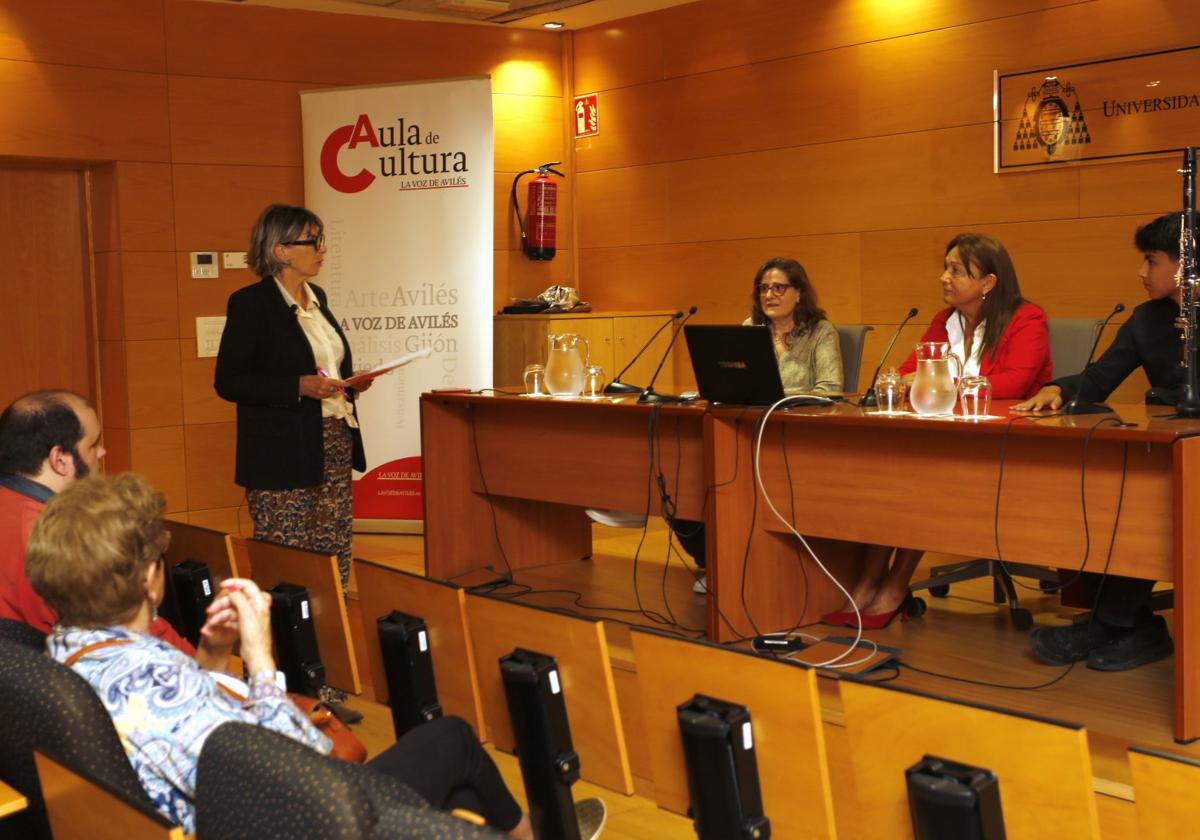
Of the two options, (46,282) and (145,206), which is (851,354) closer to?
(145,206)

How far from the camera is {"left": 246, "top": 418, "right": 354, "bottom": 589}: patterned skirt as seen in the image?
3.96m

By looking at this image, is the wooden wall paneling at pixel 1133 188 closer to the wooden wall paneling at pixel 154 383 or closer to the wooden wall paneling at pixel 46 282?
the wooden wall paneling at pixel 154 383

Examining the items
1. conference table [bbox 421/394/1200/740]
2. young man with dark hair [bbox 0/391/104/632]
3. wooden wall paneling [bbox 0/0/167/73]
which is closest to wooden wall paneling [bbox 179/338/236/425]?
wooden wall paneling [bbox 0/0/167/73]

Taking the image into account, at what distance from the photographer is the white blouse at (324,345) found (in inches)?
160

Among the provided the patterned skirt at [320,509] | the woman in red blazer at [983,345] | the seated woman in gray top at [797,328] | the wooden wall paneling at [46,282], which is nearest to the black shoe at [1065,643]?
the woman in red blazer at [983,345]

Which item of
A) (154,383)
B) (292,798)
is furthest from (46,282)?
(292,798)

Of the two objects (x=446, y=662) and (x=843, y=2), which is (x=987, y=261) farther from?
(x=843, y=2)

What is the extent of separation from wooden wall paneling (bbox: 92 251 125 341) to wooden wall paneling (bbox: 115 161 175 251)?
0.13m

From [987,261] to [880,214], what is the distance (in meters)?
2.22

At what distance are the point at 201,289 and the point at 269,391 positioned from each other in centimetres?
277

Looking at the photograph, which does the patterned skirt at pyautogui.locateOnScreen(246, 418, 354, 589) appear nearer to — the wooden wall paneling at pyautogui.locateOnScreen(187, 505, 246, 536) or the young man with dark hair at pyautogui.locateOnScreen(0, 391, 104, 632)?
the young man with dark hair at pyautogui.locateOnScreen(0, 391, 104, 632)

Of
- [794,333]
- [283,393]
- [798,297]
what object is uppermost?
[798,297]

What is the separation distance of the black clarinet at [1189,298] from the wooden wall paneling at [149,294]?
4702mm

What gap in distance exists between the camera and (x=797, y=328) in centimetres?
448
